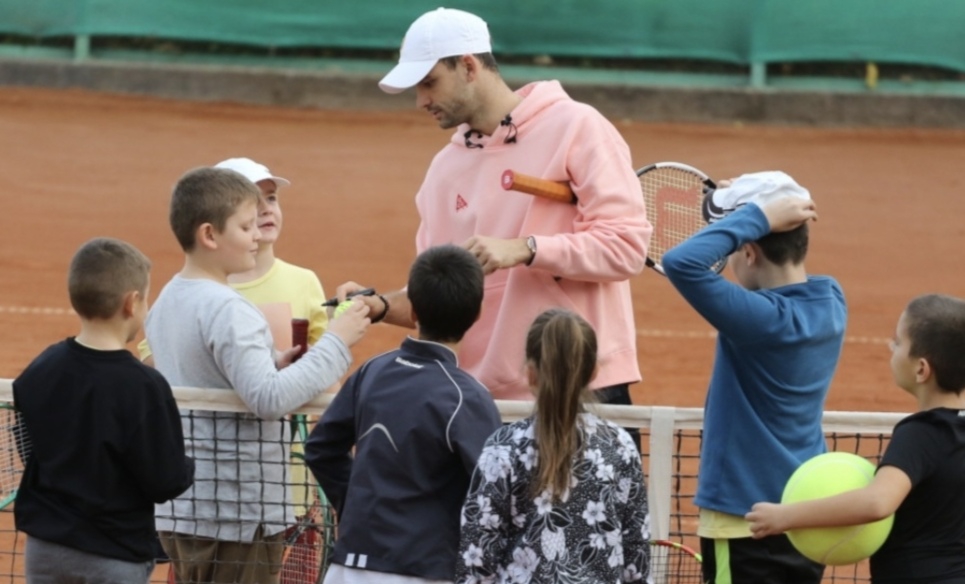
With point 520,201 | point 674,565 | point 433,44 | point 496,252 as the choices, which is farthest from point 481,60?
point 674,565

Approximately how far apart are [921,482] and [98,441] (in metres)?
2.07

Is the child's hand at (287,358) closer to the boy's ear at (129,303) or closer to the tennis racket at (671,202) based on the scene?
the boy's ear at (129,303)

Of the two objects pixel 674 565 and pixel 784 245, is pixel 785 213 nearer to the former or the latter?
pixel 784 245

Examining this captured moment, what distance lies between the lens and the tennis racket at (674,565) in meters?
4.68

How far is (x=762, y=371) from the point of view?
13.6ft

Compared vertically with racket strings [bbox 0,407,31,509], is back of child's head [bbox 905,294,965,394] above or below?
above

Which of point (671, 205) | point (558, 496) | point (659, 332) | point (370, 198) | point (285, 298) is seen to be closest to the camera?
point (558, 496)

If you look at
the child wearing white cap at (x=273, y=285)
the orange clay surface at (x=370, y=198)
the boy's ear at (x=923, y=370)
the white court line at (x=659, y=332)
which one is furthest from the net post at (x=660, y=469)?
the white court line at (x=659, y=332)

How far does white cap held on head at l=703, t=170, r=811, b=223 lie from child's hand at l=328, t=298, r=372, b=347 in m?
1.04

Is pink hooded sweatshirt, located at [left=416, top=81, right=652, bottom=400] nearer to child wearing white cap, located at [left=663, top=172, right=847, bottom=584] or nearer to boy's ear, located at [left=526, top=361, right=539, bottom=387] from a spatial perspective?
child wearing white cap, located at [left=663, top=172, right=847, bottom=584]

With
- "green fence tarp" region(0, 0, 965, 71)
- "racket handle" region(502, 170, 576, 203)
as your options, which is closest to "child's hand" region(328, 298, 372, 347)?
"racket handle" region(502, 170, 576, 203)

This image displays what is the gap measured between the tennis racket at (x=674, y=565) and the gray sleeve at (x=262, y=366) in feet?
3.50

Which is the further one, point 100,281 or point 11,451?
point 11,451

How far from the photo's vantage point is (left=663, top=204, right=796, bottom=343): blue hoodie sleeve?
13.3ft
